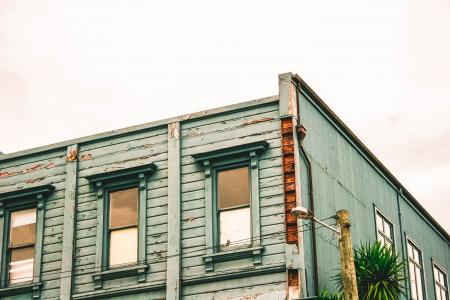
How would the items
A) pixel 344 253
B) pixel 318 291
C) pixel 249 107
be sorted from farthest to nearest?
pixel 249 107, pixel 318 291, pixel 344 253

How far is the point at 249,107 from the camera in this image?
2203cm

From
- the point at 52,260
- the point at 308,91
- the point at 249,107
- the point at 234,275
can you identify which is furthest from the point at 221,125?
the point at 52,260

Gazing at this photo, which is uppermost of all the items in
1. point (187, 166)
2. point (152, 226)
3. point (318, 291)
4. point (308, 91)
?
point (308, 91)

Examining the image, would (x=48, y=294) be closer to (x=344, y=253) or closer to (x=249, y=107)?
(x=249, y=107)

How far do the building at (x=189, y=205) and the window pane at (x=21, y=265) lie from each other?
3 cm

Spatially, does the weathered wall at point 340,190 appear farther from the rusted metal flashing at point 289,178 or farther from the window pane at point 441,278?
the window pane at point 441,278

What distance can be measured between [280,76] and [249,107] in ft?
3.46

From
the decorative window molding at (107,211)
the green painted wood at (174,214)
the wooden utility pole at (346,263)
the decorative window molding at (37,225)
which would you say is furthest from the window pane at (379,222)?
the wooden utility pole at (346,263)

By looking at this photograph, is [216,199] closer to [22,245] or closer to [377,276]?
[377,276]

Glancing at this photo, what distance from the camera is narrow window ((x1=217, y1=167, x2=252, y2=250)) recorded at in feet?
69.5

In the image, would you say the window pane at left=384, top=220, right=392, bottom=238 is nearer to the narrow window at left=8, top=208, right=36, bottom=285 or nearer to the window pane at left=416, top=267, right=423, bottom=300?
the window pane at left=416, top=267, right=423, bottom=300

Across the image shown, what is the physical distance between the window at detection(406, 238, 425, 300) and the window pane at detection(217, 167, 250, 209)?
8.85 metres

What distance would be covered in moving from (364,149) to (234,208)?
6155 millimetres

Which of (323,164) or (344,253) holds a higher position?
(323,164)
